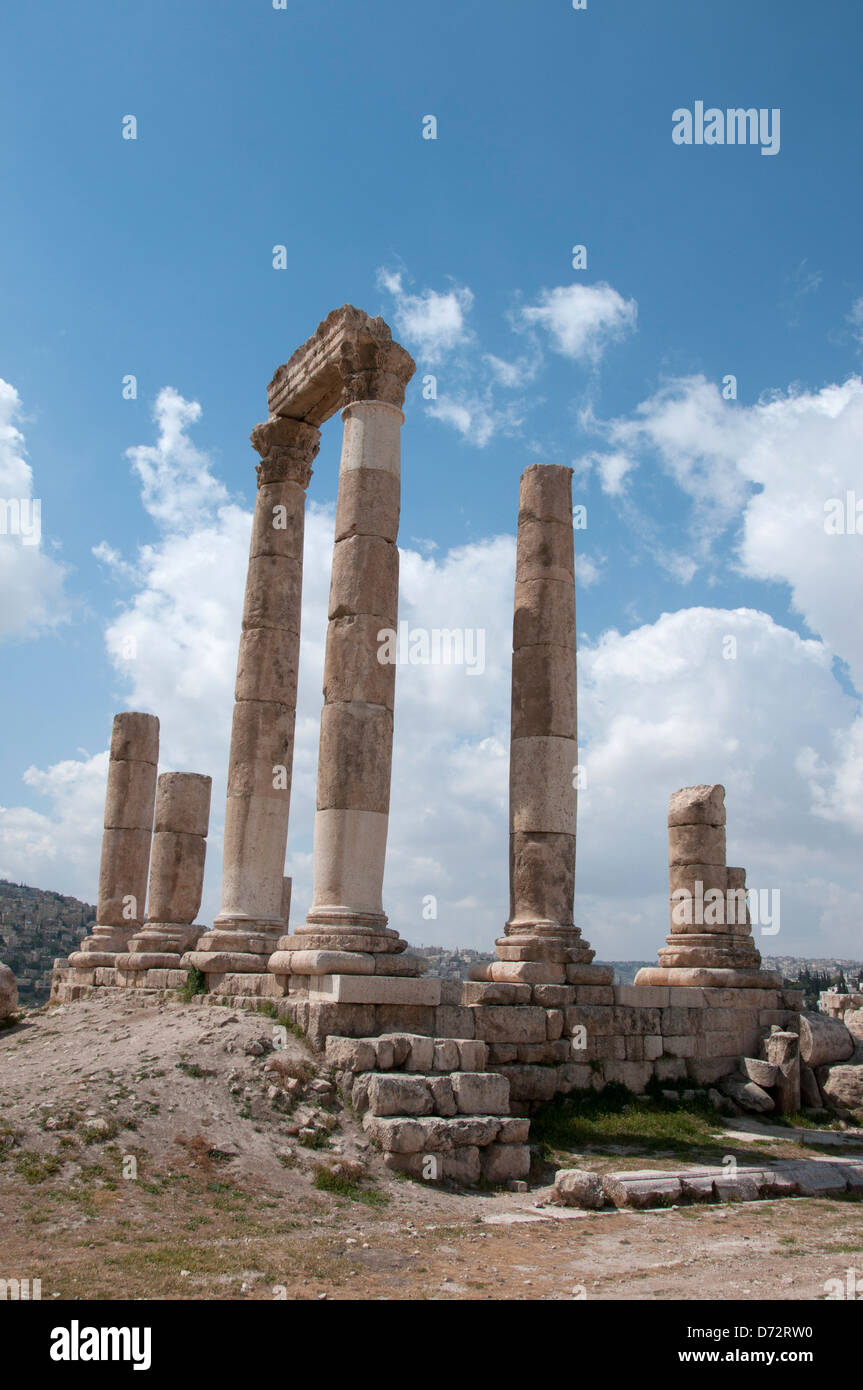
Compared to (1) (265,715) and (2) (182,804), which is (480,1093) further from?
(2) (182,804)

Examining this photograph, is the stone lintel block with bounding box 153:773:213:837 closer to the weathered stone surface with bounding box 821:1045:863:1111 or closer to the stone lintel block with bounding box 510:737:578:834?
the stone lintel block with bounding box 510:737:578:834

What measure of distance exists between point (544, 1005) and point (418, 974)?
238 cm

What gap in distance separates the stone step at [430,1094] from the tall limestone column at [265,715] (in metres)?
5.13

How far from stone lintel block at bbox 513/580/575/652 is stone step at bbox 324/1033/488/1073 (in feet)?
23.4

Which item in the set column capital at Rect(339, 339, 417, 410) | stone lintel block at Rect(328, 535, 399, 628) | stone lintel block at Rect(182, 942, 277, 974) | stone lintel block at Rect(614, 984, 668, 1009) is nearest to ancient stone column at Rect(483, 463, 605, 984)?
stone lintel block at Rect(614, 984, 668, 1009)

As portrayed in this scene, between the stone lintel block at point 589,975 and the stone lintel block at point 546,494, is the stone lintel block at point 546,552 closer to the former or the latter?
the stone lintel block at point 546,494

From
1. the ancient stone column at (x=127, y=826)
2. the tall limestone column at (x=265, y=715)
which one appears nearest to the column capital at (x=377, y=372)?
the tall limestone column at (x=265, y=715)

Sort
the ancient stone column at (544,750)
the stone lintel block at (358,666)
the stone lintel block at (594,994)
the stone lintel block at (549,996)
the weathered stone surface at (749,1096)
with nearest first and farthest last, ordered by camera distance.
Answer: the stone lintel block at (358,666), the stone lintel block at (549,996), the stone lintel block at (594,994), the ancient stone column at (544,750), the weathered stone surface at (749,1096)

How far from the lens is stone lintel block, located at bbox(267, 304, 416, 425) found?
1744cm

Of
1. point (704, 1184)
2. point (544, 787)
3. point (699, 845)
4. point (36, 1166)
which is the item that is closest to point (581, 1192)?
point (704, 1184)

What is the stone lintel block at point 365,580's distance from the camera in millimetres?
16406

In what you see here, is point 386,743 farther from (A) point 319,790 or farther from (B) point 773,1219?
(B) point 773,1219

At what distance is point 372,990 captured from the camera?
1441 cm
